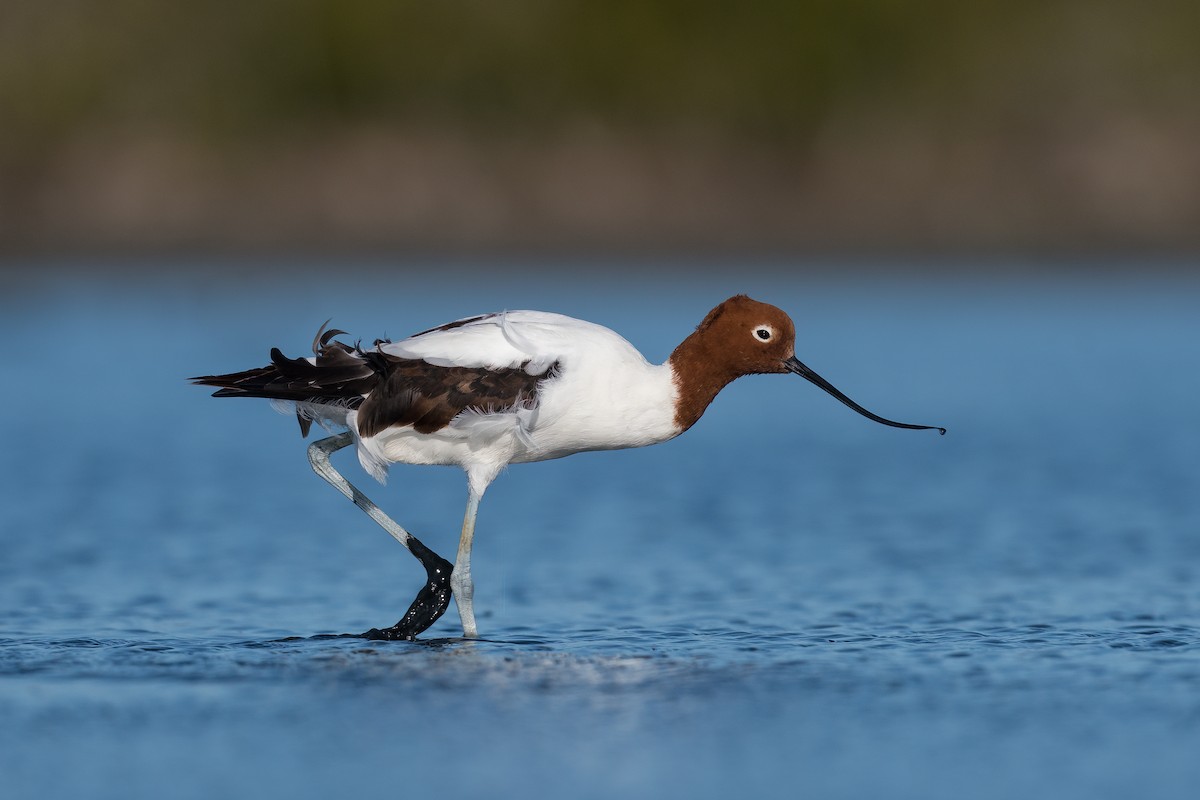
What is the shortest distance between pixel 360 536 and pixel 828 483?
3.82 metres

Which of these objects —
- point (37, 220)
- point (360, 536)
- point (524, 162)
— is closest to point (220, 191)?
point (37, 220)

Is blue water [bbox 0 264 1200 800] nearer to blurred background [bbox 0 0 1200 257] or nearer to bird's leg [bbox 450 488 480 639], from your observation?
bird's leg [bbox 450 488 480 639]

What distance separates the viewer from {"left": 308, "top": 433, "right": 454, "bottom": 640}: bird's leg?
941 cm

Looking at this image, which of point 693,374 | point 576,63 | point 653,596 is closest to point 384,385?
point 693,374

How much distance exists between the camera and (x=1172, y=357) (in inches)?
848

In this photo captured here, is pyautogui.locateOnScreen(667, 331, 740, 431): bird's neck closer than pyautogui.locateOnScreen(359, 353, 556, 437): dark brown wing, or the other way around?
pyautogui.locateOnScreen(359, 353, 556, 437): dark brown wing

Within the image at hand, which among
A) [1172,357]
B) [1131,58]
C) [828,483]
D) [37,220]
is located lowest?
[828,483]

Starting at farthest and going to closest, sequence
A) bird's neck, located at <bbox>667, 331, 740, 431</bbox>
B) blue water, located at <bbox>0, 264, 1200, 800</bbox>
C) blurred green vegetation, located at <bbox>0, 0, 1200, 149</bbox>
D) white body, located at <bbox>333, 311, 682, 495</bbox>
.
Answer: blurred green vegetation, located at <bbox>0, 0, 1200, 149</bbox> < bird's neck, located at <bbox>667, 331, 740, 431</bbox> < white body, located at <bbox>333, 311, 682, 495</bbox> < blue water, located at <bbox>0, 264, 1200, 800</bbox>

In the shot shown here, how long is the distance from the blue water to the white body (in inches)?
35.9

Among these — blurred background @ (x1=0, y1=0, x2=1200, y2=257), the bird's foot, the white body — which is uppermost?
blurred background @ (x1=0, y1=0, x2=1200, y2=257)

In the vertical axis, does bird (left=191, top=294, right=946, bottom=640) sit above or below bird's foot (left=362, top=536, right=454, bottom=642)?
above

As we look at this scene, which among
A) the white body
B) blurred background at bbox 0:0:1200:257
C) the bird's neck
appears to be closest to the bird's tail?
the white body

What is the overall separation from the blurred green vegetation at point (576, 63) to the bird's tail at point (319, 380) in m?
22.4

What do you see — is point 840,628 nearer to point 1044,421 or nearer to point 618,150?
point 1044,421
